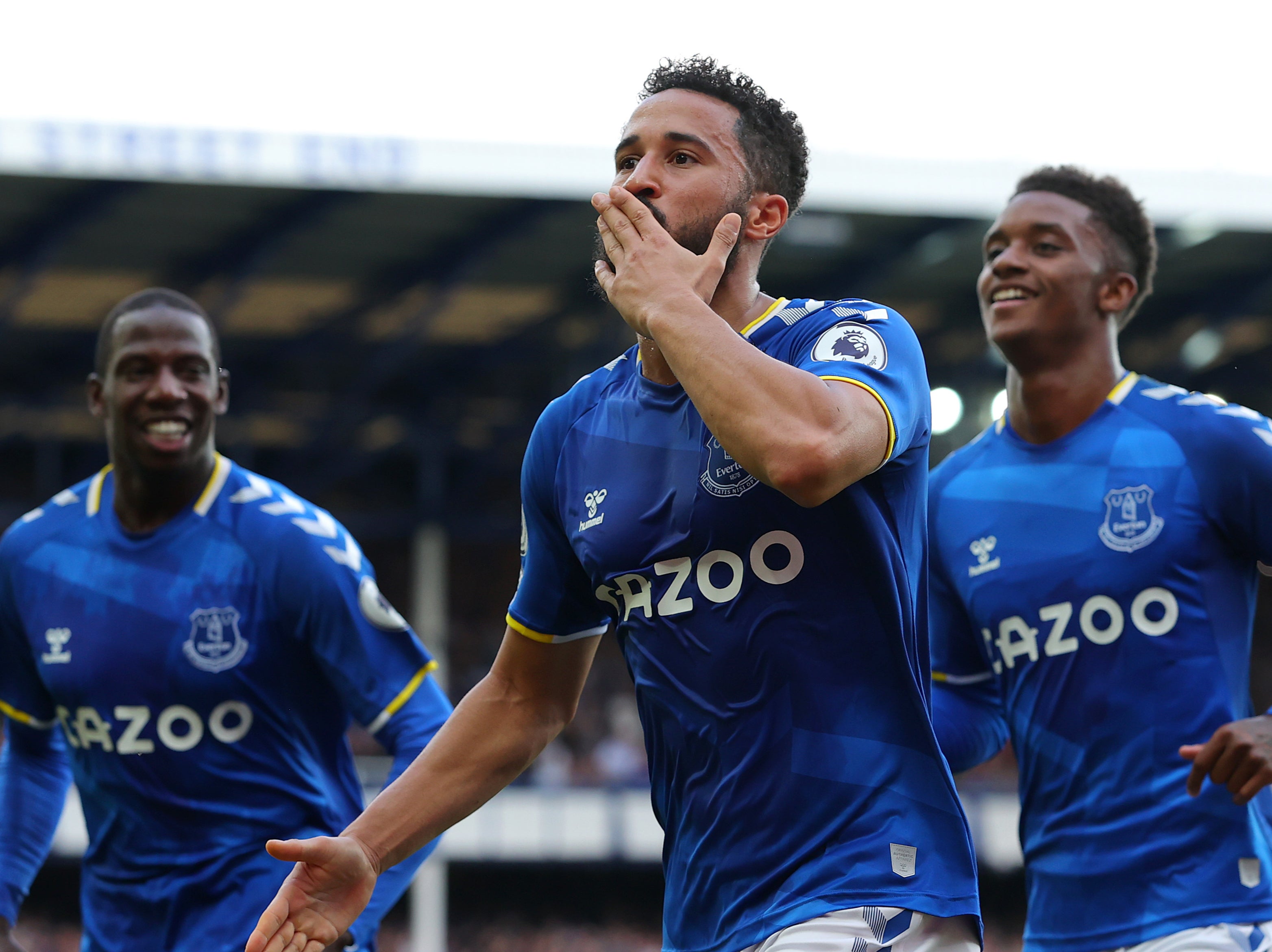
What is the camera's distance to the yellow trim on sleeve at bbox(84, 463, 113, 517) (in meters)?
4.76

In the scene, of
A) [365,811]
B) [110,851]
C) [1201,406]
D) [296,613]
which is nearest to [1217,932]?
[1201,406]

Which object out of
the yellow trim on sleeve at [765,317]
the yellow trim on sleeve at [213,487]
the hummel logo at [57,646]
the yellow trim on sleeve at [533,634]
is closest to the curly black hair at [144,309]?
the yellow trim on sleeve at [213,487]

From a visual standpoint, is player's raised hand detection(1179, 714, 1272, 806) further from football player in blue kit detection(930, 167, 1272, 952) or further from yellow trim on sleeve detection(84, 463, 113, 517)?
yellow trim on sleeve detection(84, 463, 113, 517)

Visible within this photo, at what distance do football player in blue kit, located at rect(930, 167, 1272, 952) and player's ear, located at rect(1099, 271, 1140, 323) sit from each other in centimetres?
1

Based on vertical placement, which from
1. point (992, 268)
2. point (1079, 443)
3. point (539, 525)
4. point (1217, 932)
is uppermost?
point (992, 268)

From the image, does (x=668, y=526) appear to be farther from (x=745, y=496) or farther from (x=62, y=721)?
(x=62, y=721)

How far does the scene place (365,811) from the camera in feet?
10.3

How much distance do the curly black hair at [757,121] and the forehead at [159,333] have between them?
184cm

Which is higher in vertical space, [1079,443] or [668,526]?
[1079,443]

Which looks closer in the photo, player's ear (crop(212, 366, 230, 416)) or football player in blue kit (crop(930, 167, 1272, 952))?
football player in blue kit (crop(930, 167, 1272, 952))

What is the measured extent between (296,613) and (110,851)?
77cm

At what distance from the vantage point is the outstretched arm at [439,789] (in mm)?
2926

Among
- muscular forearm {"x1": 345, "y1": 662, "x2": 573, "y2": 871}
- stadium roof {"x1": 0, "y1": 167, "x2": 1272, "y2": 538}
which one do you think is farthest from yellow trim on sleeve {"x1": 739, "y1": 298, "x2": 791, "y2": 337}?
stadium roof {"x1": 0, "y1": 167, "x2": 1272, "y2": 538}

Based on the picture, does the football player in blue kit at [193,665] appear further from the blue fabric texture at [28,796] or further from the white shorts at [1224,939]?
the white shorts at [1224,939]
